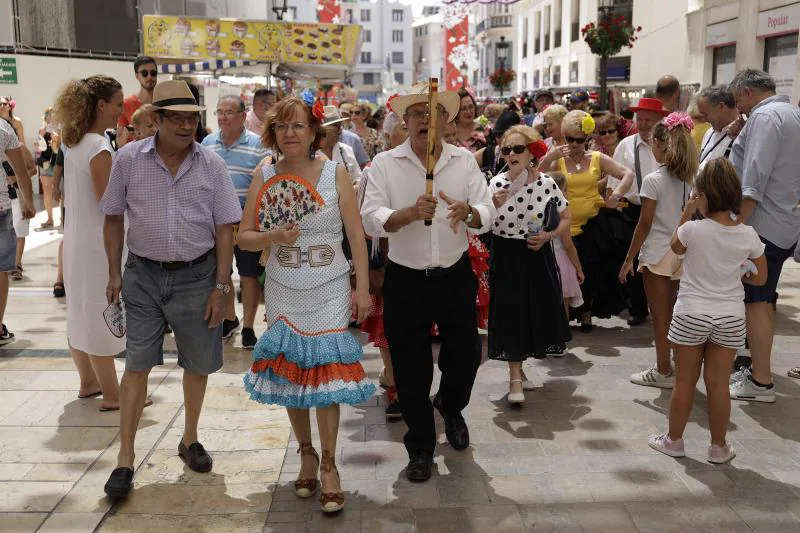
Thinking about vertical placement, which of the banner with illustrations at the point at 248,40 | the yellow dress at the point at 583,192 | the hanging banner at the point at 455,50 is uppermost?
the hanging banner at the point at 455,50

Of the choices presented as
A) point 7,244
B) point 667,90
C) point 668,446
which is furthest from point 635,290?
point 7,244

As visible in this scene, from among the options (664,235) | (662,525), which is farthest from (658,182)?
(662,525)

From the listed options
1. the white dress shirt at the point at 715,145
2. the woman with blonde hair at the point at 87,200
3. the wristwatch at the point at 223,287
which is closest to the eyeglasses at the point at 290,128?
the wristwatch at the point at 223,287

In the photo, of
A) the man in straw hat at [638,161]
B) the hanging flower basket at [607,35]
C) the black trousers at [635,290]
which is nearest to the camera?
the man in straw hat at [638,161]

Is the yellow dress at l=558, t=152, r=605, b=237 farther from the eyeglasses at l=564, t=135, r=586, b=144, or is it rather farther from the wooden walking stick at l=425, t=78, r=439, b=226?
the wooden walking stick at l=425, t=78, r=439, b=226

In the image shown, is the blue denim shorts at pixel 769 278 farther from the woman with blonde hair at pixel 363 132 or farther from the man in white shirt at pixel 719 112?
A: the woman with blonde hair at pixel 363 132

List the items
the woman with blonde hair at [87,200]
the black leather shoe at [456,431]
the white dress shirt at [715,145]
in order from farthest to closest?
the white dress shirt at [715,145] < the woman with blonde hair at [87,200] < the black leather shoe at [456,431]

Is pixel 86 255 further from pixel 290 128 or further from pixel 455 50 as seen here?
pixel 455 50

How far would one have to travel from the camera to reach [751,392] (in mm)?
5301

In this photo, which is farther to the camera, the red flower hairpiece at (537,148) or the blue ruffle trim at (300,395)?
the red flower hairpiece at (537,148)

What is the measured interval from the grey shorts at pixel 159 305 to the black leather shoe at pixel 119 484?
0.47 metres

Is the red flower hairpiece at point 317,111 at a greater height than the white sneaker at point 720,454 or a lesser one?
greater

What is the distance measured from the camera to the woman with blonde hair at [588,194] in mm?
6598

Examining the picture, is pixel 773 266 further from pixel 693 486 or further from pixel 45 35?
pixel 45 35
